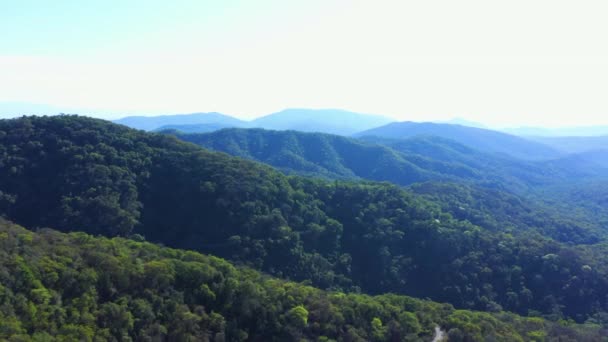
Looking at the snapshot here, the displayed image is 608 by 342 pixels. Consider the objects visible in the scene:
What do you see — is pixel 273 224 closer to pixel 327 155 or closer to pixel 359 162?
pixel 327 155

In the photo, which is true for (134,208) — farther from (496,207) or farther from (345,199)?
(496,207)

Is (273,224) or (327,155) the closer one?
(273,224)

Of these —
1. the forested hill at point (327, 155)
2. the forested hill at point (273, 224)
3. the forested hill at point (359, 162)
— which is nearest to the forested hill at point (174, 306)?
the forested hill at point (273, 224)

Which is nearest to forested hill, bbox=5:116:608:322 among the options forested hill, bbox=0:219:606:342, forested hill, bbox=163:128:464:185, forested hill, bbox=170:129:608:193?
forested hill, bbox=0:219:606:342

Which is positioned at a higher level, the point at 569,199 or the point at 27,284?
the point at 27,284

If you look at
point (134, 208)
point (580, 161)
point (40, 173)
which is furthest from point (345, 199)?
point (580, 161)

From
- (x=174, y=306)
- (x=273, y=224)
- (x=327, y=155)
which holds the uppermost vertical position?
(x=327, y=155)

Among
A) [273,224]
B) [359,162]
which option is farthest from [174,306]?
[359,162]
